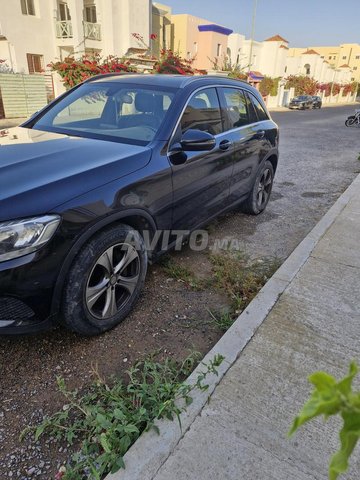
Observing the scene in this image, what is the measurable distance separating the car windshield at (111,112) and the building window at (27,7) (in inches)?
816

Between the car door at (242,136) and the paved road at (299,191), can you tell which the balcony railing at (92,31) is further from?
the car door at (242,136)

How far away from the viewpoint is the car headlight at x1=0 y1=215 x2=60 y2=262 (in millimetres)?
2045

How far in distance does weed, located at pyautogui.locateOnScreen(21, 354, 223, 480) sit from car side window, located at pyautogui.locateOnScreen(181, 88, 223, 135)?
2.02 meters

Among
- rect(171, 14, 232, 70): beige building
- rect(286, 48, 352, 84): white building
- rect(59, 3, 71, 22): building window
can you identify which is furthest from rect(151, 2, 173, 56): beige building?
rect(286, 48, 352, 84): white building

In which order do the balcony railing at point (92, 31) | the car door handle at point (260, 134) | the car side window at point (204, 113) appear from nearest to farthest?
the car side window at point (204, 113) < the car door handle at point (260, 134) < the balcony railing at point (92, 31)

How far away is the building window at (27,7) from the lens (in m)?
20.2

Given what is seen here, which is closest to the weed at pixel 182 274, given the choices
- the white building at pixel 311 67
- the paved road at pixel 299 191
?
the paved road at pixel 299 191

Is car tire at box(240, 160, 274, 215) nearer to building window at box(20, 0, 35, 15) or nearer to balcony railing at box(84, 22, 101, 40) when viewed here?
building window at box(20, 0, 35, 15)

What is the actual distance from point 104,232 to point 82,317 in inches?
22.4

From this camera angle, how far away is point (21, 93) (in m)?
17.0

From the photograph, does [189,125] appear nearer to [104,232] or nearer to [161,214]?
[161,214]

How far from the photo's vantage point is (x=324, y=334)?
8.98 ft

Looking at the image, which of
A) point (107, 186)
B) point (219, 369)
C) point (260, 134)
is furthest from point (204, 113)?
point (219, 369)

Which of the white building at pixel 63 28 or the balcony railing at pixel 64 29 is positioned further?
the balcony railing at pixel 64 29
